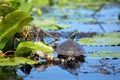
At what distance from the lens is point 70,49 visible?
3.42 metres

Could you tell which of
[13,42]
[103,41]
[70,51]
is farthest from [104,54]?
[13,42]

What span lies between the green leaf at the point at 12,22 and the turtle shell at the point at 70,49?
0.61 metres

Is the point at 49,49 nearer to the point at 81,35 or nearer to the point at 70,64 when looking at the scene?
the point at 70,64

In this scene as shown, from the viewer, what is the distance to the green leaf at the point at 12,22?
2871 millimetres

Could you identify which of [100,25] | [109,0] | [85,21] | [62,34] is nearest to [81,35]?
[62,34]

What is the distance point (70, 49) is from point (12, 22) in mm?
711

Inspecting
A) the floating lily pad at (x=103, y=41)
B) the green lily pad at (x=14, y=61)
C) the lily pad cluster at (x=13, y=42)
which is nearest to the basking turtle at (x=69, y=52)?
the lily pad cluster at (x=13, y=42)

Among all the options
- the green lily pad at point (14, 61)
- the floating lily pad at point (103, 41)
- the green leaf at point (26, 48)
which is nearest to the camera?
the green lily pad at point (14, 61)

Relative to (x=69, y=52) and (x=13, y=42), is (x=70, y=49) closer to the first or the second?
(x=69, y=52)

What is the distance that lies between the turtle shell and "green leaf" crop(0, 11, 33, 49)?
608 millimetres

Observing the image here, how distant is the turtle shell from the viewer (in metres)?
3.40

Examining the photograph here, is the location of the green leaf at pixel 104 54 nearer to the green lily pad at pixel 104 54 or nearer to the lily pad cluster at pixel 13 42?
the green lily pad at pixel 104 54

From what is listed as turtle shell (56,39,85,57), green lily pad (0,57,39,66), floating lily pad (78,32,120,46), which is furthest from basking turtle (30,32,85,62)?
floating lily pad (78,32,120,46)

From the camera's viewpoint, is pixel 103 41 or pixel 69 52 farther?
pixel 103 41
